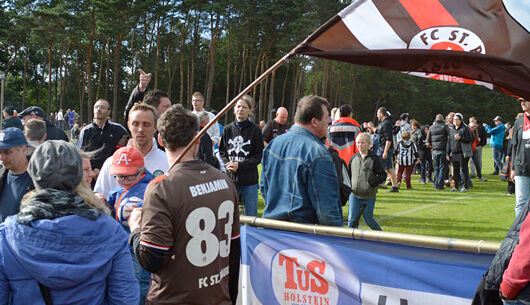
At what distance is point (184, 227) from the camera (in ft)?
8.59

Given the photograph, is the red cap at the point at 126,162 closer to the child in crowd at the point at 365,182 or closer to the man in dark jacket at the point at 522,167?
the child in crowd at the point at 365,182

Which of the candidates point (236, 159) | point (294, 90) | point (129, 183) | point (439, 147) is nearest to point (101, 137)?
point (236, 159)

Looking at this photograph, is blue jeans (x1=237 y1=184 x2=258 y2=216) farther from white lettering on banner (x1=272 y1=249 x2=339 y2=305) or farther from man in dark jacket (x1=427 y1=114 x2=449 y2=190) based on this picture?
man in dark jacket (x1=427 y1=114 x2=449 y2=190)

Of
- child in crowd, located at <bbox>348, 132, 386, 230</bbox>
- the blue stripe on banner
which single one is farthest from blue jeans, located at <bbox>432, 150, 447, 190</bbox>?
the blue stripe on banner

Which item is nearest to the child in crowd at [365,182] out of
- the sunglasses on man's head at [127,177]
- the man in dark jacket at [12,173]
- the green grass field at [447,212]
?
the green grass field at [447,212]

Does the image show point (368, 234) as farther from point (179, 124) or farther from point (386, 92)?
point (386, 92)

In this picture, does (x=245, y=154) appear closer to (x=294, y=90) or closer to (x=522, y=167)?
(x=522, y=167)

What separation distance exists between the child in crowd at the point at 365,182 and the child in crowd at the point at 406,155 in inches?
274

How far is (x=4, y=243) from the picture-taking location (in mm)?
2084

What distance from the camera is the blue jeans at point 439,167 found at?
13766mm

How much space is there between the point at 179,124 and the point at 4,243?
3.60ft

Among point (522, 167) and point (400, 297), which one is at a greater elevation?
point (522, 167)

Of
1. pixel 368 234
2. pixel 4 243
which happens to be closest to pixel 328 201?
pixel 368 234

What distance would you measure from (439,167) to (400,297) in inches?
454
